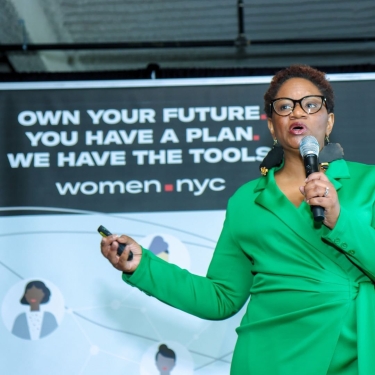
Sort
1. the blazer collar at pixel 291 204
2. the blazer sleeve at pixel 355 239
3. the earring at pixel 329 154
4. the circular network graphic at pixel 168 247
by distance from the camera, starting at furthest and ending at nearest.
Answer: the circular network graphic at pixel 168 247 < the earring at pixel 329 154 < the blazer collar at pixel 291 204 < the blazer sleeve at pixel 355 239

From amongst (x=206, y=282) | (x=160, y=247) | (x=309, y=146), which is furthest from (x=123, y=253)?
(x=160, y=247)

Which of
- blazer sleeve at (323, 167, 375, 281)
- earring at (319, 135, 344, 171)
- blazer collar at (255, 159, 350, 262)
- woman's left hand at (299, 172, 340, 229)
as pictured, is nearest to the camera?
woman's left hand at (299, 172, 340, 229)

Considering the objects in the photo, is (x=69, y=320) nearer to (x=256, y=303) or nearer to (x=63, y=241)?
(x=63, y=241)

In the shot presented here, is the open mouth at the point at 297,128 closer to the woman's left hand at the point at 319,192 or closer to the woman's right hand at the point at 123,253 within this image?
the woman's left hand at the point at 319,192

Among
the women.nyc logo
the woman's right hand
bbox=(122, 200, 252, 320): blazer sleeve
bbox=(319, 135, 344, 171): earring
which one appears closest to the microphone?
bbox=(319, 135, 344, 171): earring

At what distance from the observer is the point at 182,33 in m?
4.07

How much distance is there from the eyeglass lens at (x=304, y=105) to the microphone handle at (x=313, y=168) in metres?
0.32

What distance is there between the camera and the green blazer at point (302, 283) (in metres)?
1.72

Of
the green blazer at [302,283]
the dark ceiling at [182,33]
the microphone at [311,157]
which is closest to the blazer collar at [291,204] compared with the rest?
the green blazer at [302,283]

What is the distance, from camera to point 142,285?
200 centimetres

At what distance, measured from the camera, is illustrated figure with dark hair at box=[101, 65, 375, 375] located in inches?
67.5

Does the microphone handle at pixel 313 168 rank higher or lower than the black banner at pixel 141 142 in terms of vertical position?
lower

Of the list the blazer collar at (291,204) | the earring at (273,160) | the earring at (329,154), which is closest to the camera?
the blazer collar at (291,204)

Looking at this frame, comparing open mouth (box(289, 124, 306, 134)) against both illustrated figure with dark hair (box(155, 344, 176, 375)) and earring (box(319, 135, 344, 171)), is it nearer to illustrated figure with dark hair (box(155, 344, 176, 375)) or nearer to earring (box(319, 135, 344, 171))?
earring (box(319, 135, 344, 171))
